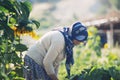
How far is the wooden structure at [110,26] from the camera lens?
21.4 metres

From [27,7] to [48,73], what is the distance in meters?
0.98

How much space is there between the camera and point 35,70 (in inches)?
236

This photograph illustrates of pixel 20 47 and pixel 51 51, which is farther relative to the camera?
pixel 20 47

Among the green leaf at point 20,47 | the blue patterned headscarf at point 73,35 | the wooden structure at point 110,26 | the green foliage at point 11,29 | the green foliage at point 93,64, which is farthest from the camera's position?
the wooden structure at point 110,26

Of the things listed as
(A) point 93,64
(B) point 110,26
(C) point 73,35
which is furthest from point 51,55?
(B) point 110,26

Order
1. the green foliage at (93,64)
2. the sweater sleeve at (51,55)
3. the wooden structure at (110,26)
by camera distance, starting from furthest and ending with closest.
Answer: the wooden structure at (110,26) < the green foliage at (93,64) < the sweater sleeve at (51,55)

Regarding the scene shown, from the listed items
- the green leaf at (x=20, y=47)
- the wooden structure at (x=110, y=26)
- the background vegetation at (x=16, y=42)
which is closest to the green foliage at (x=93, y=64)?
the background vegetation at (x=16, y=42)

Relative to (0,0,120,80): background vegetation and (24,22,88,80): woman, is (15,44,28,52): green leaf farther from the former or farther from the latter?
(24,22,88,80): woman

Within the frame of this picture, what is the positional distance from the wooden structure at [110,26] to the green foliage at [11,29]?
15115 mm

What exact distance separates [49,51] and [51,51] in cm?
3

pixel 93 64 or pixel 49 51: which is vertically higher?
pixel 49 51

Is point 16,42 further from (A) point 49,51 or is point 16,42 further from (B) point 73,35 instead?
(B) point 73,35

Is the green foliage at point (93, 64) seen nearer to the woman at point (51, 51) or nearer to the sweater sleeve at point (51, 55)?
the woman at point (51, 51)

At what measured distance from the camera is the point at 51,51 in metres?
5.70
